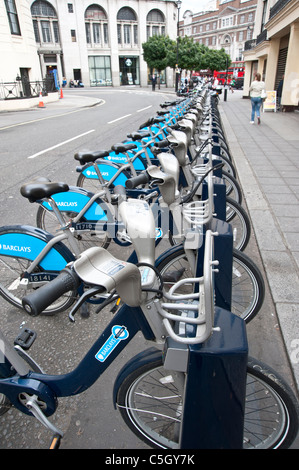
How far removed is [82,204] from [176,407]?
219cm

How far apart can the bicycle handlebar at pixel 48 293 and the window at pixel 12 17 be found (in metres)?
25.1

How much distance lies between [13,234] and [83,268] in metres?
1.74

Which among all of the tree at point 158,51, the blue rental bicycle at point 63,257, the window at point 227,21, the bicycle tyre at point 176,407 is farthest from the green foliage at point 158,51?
the bicycle tyre at point 176,407

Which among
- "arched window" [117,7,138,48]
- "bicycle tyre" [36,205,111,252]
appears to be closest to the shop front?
"arched window" [117,7,138,48]

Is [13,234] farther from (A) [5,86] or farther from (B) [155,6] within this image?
(B) [155,6]

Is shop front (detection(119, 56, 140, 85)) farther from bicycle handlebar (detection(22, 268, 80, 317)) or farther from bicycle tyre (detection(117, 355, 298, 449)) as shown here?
bicycle handlebar (detection(22, 268, 80, 317))

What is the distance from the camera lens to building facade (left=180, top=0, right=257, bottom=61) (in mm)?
73062

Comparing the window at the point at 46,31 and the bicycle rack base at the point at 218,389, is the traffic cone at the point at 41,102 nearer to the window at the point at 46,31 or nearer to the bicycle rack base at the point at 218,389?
the bicycle rack base at the point at 218,389

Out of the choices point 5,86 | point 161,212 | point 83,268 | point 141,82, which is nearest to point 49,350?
point 161,212

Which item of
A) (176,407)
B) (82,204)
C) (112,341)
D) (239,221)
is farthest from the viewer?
(239,221)

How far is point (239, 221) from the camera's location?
3.56m

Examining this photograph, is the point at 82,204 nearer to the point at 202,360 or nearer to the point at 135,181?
the point at 135,181

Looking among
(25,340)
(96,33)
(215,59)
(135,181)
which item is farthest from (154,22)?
(25,340)

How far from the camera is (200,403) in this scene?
1.38 m
